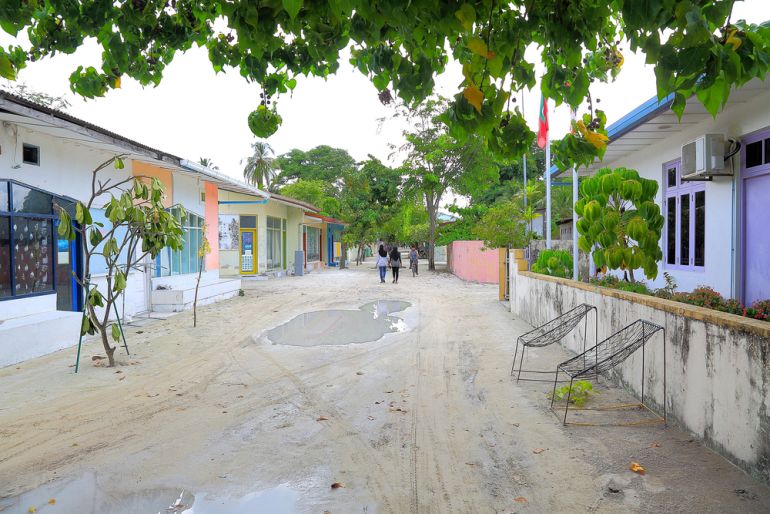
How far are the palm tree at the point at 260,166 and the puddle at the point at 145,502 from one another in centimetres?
4283

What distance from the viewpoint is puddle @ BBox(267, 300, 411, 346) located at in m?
8.83

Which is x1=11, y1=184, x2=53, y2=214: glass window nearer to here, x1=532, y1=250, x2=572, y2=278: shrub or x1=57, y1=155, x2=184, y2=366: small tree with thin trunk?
x1=57, y1=155, x2=184, y2=366: small tree with thin trunk

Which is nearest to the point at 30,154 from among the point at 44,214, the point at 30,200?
the point at 30,200

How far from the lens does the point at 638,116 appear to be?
775cm

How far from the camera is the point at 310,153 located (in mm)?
45031

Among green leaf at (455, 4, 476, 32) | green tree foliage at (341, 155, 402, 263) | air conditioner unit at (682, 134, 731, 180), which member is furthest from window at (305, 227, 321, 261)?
green leaf at (455, 4, 476, 32)

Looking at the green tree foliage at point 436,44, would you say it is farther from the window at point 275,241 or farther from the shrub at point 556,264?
the window at point 275,241

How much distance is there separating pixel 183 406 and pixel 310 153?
4125 centimetres

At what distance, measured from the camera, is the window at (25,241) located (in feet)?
25.9

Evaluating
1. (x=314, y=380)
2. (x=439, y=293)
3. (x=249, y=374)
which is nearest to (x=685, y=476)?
(x=314, y=380)

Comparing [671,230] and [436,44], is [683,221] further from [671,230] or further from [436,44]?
[436,44]

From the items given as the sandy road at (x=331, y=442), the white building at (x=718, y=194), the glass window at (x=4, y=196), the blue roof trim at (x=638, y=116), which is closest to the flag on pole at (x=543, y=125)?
the white building at (x=718, y=194)

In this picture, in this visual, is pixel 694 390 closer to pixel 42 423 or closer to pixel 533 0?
pixel 533 0

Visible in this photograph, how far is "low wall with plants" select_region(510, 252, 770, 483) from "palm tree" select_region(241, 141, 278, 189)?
4211 cm
